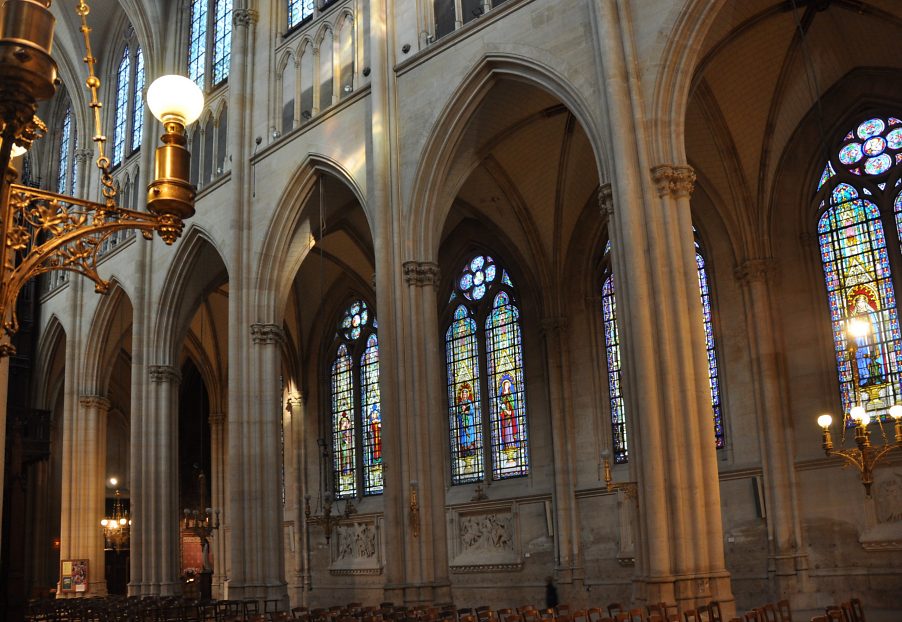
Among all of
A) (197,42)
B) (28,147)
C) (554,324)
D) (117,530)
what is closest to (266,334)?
(554,324)

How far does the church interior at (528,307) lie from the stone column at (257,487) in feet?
0.21

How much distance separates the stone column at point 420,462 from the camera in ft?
52.1

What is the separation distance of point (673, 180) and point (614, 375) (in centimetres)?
852

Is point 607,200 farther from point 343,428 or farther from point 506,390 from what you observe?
point 343,428

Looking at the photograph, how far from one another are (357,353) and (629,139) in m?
15.6

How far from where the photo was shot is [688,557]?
12.3 meters

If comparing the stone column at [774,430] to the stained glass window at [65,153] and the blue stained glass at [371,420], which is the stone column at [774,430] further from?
the stained glass window at [65,153]

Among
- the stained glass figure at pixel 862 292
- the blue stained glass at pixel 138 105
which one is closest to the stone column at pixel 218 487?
the blue stained glass at pixel 138 105

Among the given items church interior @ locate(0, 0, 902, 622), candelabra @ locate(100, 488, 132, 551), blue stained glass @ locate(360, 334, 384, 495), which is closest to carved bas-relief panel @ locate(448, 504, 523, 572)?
church interior @ locate(0, 0, 902, 622)

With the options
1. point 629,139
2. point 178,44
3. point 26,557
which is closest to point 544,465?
point 629,139

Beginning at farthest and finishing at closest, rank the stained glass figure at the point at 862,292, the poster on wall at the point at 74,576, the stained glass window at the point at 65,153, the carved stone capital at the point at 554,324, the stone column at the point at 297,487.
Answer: the stained glass window at the point at 65,153
the stone column at the point at 297,487
the poster on wall at the point at 74,576
the carved stone capital at the point at 554,324
the stained glass figure at the point at 862,292

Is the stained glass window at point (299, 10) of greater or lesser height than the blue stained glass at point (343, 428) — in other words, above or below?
above

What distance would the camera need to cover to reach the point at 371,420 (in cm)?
2709

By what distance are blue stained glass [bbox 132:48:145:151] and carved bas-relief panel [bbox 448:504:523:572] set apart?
13985 mm
